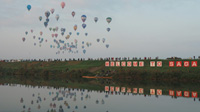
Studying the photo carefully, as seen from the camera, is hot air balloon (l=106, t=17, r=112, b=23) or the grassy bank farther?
hot air balloon (l=106, t=17, r=112, b=23)

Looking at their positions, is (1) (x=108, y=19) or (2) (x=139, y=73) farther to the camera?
(1) (x=108, y=19)

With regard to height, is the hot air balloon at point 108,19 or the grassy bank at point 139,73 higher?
the hot air balloon at point 108,19

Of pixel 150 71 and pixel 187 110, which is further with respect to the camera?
pixel 150 71

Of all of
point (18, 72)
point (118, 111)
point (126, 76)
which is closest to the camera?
point (118, 111)

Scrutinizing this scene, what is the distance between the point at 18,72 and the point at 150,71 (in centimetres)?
4517

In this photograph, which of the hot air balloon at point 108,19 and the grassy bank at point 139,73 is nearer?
the grassy bank at point 139,73

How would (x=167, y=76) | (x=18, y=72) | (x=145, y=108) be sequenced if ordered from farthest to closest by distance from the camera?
(x=18, y=72) → (x=167, y=76) → (x=145, y=108)

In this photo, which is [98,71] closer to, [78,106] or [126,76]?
[126,76]

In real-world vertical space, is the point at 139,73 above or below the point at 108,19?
below

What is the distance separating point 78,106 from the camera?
26.0 meters

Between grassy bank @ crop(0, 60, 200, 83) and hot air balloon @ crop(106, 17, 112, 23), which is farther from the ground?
hot air balloon @ crop(106, 17, 112, 23)

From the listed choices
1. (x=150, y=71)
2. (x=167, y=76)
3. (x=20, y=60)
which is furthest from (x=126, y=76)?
(x=20, y=60)

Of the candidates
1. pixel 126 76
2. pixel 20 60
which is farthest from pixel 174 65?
pixel 20 60

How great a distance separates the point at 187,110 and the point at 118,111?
5.96 metres
